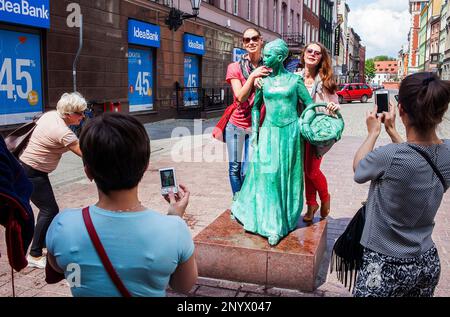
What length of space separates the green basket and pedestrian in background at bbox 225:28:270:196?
0.59 m

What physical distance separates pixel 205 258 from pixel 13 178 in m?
2.10

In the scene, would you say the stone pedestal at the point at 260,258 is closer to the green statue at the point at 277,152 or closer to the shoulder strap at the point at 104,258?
the green statue at the point at 277,152

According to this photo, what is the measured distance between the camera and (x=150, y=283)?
1.57 m

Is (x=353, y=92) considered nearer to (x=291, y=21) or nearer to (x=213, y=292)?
(x=291, y=21)

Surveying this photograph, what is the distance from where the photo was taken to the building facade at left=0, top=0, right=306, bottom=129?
10.6 m

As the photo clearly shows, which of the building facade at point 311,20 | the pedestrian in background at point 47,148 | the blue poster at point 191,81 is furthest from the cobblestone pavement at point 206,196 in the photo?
the building facade at point 311,20

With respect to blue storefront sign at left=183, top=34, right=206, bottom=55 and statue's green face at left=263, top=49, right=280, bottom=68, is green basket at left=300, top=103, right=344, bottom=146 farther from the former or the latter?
blue storefront sign at left=183, top=34, right=206, bottom=55

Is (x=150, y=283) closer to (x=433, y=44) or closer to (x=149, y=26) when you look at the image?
(x=149, y=26)

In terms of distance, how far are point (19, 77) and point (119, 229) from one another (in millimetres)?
10256

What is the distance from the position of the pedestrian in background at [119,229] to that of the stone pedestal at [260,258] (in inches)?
85.5

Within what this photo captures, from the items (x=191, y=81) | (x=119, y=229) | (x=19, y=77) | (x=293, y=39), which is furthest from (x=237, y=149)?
(x=293, y=39)

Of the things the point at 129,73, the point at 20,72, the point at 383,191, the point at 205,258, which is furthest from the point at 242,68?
the point at 129,73

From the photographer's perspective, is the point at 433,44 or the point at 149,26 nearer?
the point at 149,26

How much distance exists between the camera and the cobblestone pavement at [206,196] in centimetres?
368
